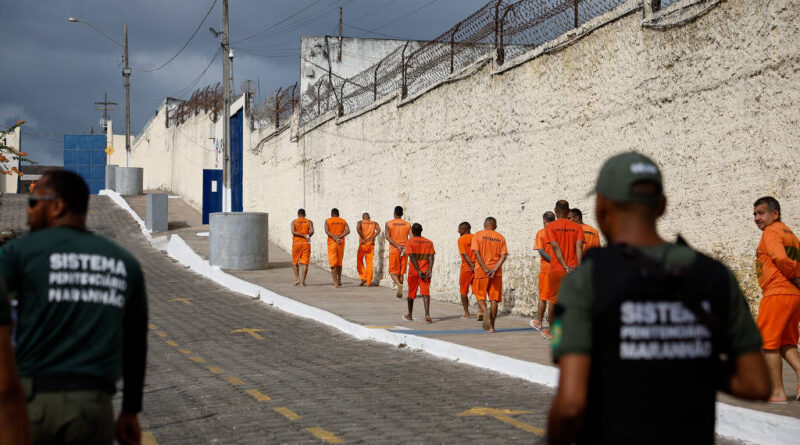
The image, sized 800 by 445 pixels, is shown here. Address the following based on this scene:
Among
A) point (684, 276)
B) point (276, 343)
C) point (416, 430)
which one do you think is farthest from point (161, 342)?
point (684, 276)

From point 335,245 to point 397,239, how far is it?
2456mm

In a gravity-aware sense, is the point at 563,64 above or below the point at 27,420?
above

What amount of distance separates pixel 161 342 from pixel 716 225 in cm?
677

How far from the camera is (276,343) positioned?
11180mm

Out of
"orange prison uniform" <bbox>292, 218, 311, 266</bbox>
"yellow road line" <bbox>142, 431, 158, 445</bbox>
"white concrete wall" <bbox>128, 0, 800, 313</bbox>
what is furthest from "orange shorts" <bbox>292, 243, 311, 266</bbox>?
"yellow road line" <bbox>142, 431, 158, 445</bbox>

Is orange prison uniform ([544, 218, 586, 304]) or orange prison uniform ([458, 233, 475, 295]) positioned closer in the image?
orange prison uniform ([544, 218, 586, 304])

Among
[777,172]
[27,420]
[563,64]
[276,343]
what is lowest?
[276,343]

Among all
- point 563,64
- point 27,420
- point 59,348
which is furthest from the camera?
point 563,64

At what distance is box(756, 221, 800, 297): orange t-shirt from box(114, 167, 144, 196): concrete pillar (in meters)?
40.2

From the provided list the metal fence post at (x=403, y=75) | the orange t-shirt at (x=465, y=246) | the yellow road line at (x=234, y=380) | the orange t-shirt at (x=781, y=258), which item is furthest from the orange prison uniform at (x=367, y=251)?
the orange t-shirt at (x=781, y=258)

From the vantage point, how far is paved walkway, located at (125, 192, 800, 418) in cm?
934

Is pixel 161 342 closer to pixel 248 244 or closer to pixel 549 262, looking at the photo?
pixel 549 262

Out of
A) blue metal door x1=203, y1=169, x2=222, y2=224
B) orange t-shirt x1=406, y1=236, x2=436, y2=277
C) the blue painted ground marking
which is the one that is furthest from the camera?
blue metal door x1=203, y1=169, x2=222, y2=224

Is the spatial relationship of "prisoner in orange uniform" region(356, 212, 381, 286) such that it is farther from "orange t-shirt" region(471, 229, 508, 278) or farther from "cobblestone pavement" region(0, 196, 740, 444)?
"orange t-shirt" region(471, 229, 508, 278)
